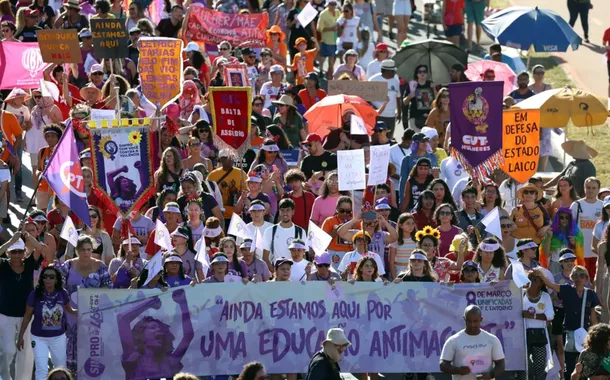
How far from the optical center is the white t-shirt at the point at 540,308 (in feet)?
52.6

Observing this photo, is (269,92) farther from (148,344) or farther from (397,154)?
(148,344)

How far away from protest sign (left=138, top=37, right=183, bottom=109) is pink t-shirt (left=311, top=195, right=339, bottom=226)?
4203 mm

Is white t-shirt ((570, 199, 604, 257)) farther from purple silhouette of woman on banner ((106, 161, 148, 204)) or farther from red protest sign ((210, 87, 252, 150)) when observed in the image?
purple silhouette of woman on banner ((106, 161, 148, 204))

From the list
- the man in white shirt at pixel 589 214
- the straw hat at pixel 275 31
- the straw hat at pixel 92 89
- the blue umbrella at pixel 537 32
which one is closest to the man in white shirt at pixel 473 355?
the man in white shirt at pixel 589 214

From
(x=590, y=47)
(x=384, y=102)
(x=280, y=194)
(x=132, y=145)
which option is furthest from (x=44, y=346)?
(x=590, y=47)

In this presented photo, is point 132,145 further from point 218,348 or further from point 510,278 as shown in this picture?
point 510,278

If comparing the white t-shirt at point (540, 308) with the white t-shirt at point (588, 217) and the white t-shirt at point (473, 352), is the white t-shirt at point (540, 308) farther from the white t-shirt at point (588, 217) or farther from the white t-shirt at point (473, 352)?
the white t-shirt at point (588, 217)

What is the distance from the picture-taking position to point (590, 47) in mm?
33281

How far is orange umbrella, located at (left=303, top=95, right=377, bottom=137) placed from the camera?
2156 centimetres

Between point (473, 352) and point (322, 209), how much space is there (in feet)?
14.4

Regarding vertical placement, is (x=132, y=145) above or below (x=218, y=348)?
above

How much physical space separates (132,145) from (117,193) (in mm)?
589

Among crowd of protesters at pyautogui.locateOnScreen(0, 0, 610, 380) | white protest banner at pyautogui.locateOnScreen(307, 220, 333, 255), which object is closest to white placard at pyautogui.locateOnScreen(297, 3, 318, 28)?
crowd of protesters at pyautogui.locateOnScreen(0, 0, 610, 380)

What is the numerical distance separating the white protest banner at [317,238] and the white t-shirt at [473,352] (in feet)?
8.39
